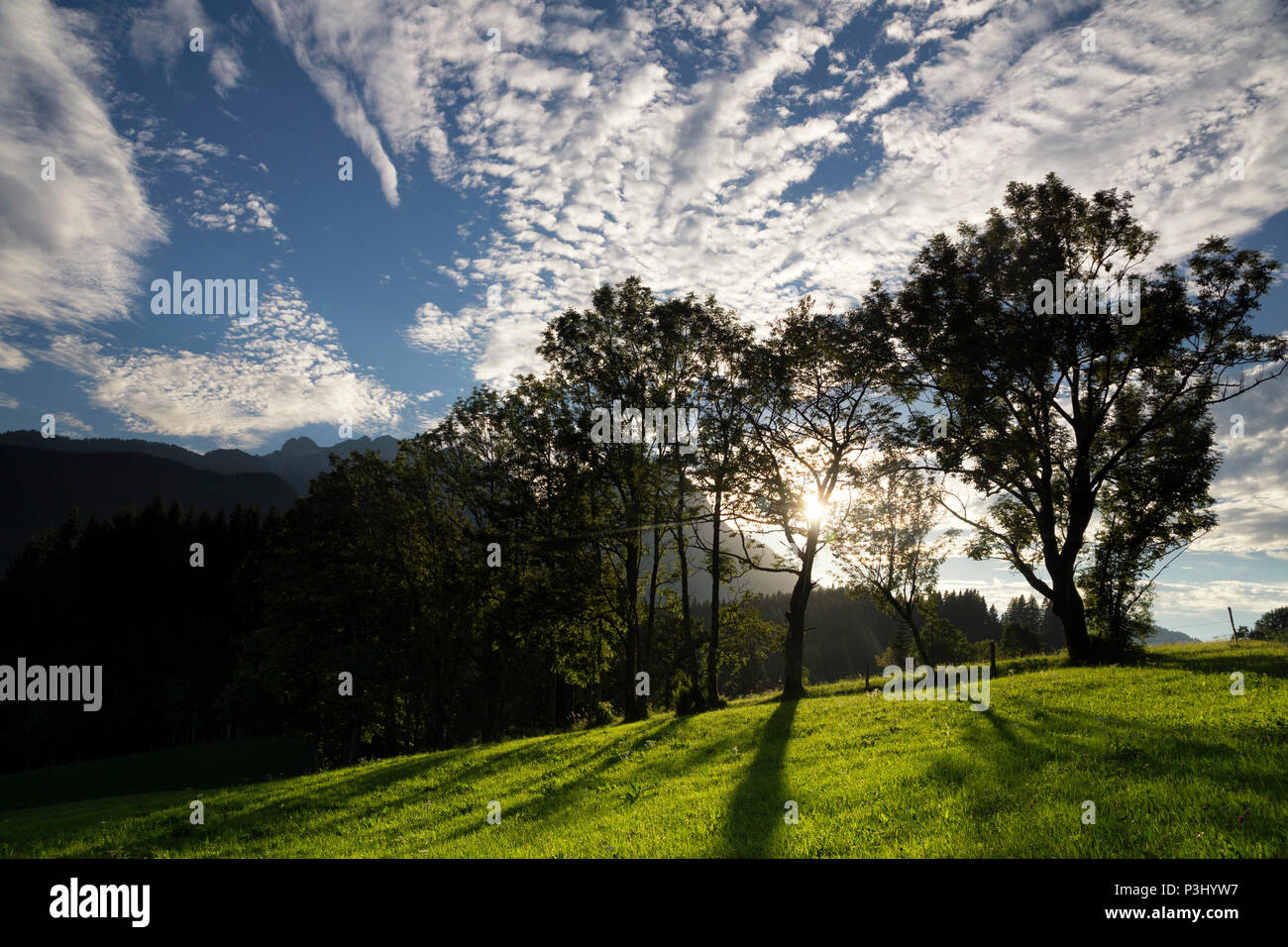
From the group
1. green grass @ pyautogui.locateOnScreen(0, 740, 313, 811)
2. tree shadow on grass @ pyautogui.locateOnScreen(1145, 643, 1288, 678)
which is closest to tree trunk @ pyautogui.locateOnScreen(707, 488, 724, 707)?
tree shadow on grass @ pyautogui.locateOnScreen(1145, 643, 1288, 678)

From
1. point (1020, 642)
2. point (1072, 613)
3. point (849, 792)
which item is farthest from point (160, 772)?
point (1020, 642)

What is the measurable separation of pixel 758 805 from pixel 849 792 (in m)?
1.53

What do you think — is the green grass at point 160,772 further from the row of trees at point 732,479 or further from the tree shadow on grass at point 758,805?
the tree shadow on grass at point 758,805

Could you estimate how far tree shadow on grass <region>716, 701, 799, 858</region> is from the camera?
777cm

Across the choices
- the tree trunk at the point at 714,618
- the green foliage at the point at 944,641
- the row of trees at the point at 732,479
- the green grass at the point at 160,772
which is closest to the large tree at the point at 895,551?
the row of trees at the point at 732,479

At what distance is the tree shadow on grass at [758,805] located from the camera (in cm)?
777

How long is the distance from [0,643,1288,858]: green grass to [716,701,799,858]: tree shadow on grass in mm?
58

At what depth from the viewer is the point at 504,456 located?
4550cm

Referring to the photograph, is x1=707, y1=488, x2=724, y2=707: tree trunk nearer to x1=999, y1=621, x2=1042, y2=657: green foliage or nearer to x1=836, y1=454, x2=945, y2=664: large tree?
x1=836, y1=454, x2=945, y2=664: large tree

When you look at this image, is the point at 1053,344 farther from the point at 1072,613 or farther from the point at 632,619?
the point at 632,619
